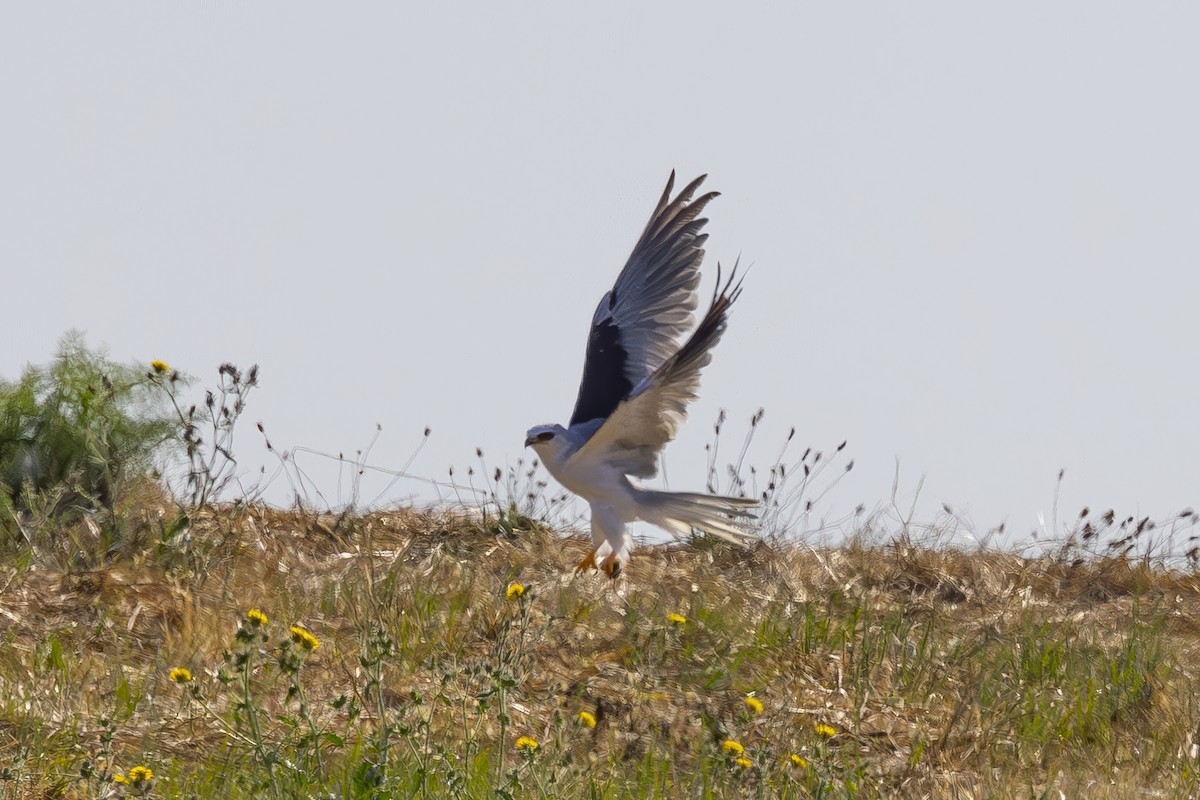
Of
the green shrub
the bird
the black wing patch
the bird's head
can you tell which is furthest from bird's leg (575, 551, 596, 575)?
the green shrub

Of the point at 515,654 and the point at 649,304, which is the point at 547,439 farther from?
the point at 515,654

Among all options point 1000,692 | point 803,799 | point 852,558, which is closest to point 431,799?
point 803,799

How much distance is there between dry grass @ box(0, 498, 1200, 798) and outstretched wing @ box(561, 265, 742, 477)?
574mm

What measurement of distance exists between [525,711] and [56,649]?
1.52 meters

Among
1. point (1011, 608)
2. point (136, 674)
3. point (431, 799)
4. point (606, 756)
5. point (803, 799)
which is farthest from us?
point (1011, 608)

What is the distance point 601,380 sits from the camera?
7875 mm

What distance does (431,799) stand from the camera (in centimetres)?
318

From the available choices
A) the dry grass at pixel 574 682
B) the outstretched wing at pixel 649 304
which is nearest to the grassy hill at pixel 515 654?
the dry grass at pixel 574 682

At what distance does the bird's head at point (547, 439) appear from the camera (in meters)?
A: 7.10

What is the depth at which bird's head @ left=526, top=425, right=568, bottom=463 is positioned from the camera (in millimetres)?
7102

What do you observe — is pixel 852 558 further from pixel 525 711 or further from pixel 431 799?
pixel 431 799

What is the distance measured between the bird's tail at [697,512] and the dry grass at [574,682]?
0.22 m

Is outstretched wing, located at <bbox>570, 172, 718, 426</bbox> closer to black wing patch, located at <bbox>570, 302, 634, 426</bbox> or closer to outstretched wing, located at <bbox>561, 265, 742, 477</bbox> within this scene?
black wing patch, located at <bbox>570, 302, 634, 426</bbox>

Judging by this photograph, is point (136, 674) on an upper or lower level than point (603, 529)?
lower
